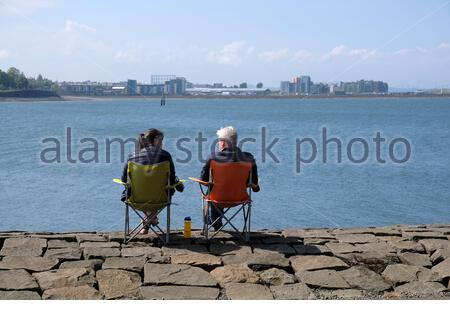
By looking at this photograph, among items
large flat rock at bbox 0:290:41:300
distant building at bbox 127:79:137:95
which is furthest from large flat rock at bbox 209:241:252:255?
distant building at bbox 127:79:137:95

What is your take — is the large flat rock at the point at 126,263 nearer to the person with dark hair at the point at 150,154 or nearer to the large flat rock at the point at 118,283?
the large flat rock at the point at 118,283

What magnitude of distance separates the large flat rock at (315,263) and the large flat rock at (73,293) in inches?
55.1

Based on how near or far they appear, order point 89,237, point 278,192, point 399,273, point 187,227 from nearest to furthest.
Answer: point 399,273, point 89,237, point 187,227, point 278,192

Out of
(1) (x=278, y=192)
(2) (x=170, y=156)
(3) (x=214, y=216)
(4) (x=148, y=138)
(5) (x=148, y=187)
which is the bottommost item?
(1) (x=278, y=192)

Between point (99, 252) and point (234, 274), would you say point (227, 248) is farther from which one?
point (99, 252)

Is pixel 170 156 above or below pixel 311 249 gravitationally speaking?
above

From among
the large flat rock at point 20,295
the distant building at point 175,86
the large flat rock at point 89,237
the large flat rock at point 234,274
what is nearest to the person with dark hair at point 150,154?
the large flat rock at point 89,237

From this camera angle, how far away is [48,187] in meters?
17.6

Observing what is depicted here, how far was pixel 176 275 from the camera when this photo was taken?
4770 millimetres

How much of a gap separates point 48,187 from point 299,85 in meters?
105

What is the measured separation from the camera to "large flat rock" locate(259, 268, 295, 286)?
4.69m

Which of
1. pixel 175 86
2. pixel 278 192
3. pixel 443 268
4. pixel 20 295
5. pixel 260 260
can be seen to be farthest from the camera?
pixel 175 86

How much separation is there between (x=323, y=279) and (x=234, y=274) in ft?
1.88

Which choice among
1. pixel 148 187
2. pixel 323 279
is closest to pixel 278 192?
pixel 148 187
